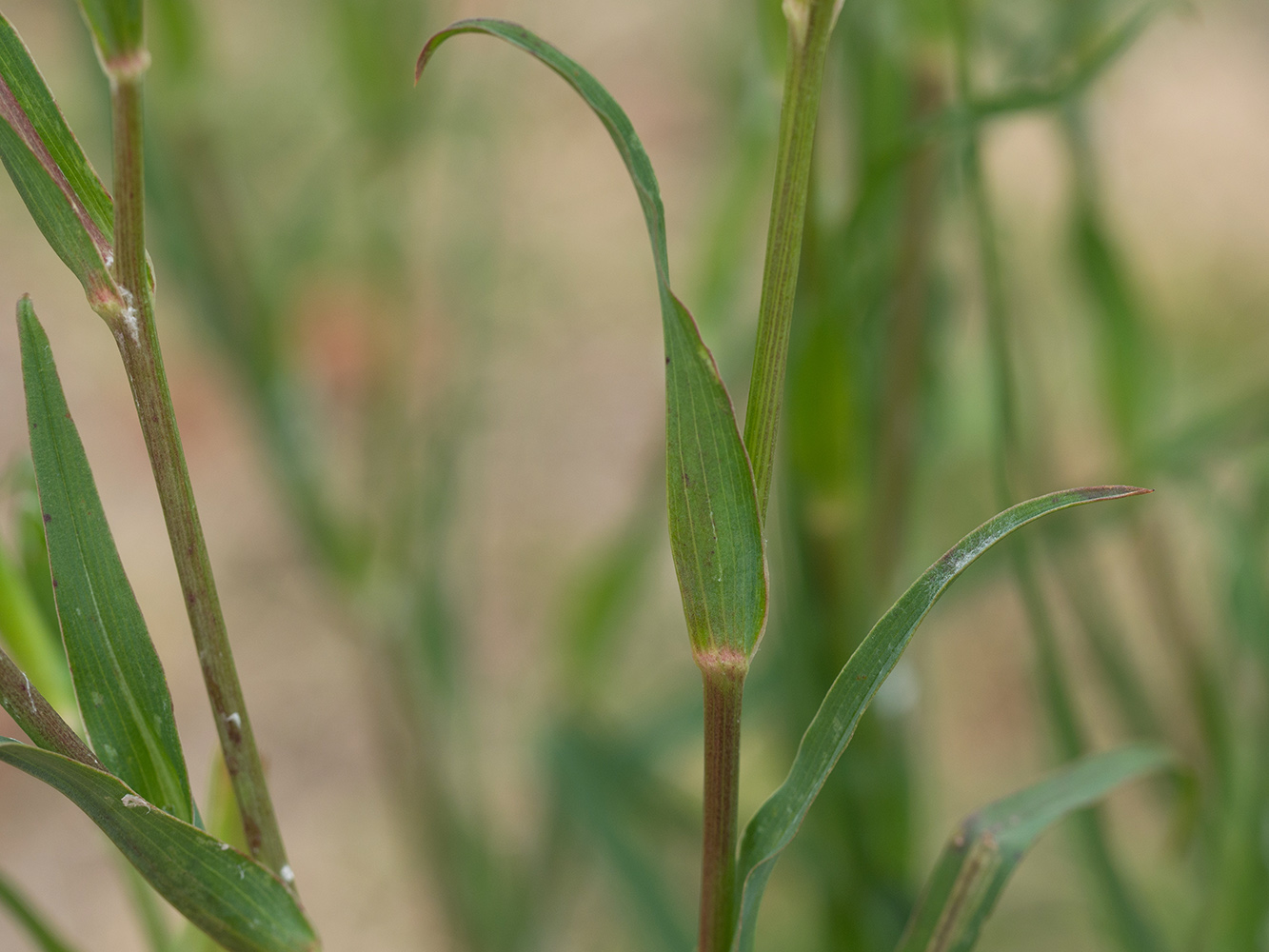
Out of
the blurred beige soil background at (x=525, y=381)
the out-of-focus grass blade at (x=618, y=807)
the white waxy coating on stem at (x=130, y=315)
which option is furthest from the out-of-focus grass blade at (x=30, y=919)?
the blurred beige soil background at (x=525, y=381)

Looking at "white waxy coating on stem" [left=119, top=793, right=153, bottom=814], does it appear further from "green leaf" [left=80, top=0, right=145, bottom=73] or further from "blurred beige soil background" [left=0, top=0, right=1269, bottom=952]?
"blurred beige soil background" [left=0, top=0, right=1269, bottom=952]

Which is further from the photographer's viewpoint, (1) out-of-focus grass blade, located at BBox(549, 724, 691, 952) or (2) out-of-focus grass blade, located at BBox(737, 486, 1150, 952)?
(1) out-of-focus grass blade, located at BBox(549, 724, 691, 952)

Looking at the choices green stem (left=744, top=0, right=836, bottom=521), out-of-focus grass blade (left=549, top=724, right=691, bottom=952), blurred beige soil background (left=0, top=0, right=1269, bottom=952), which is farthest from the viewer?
blurred beige soil background (left=0, top=0, right=1269, bottom=952)

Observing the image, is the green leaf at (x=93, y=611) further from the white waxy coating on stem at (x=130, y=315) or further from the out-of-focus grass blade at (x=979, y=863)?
the out-of-focus grass blade at (x=979, y=863)

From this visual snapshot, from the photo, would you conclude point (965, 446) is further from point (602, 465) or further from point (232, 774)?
point (602, 465)

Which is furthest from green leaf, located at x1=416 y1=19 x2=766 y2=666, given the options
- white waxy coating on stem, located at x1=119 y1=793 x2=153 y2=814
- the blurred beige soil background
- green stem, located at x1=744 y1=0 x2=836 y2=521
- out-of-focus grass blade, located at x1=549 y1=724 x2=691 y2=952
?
the blurred beige soil background

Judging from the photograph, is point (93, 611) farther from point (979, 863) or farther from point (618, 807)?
point (618, 807)
